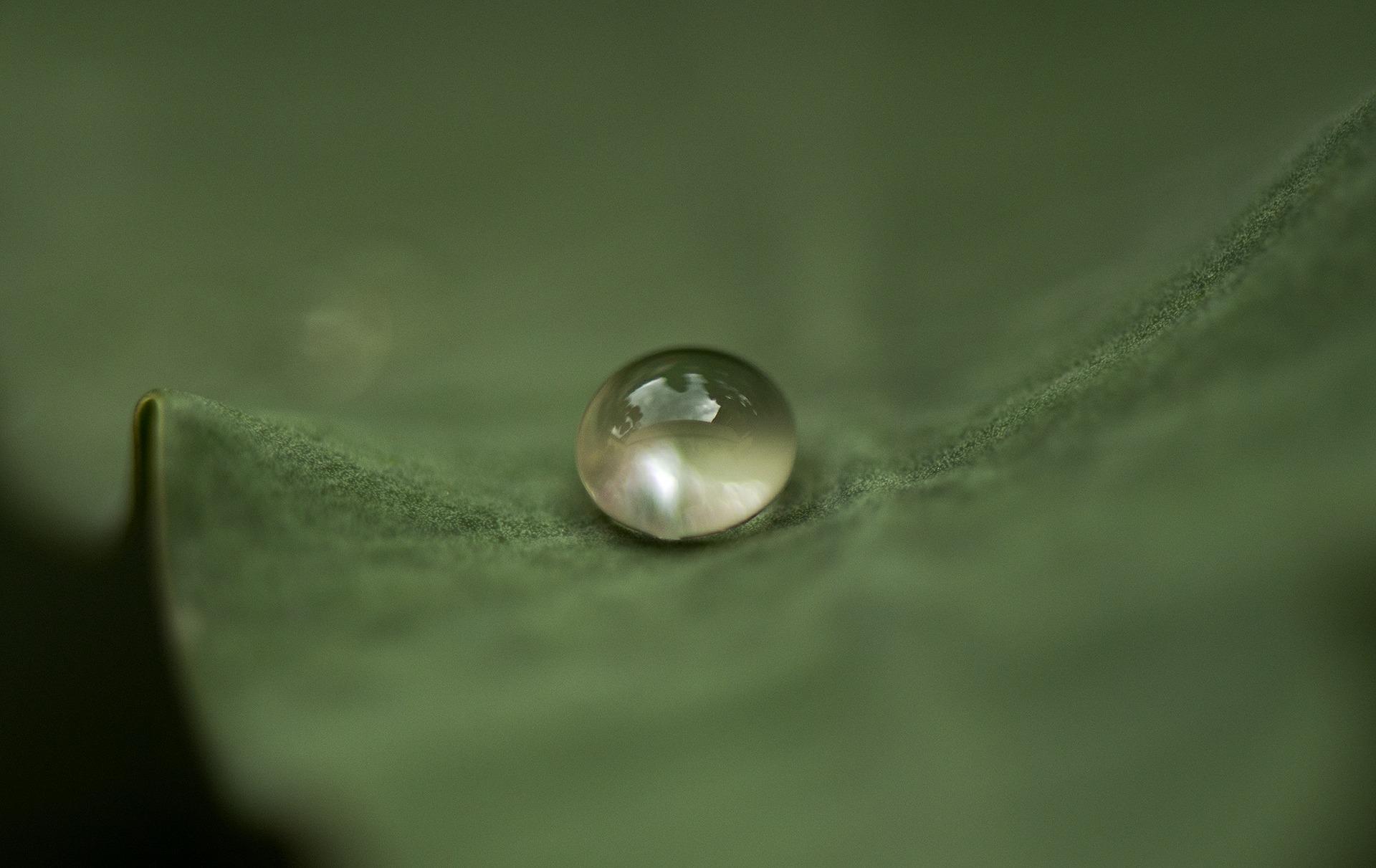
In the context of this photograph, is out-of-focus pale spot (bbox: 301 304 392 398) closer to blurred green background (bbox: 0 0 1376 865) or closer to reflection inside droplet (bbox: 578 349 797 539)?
blurred green background (bbox: 0 0 1376 865)

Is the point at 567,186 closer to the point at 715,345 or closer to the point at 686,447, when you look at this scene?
the point at 715,345

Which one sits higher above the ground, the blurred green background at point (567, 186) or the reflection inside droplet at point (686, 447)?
the blurred green background at point (567, 186)

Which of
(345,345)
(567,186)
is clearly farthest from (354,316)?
(567,186)

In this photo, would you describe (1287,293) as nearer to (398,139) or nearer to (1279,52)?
(1279,52)

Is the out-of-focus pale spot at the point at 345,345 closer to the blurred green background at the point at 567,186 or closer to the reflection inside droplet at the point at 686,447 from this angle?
the blurred green background at the point at 567,186

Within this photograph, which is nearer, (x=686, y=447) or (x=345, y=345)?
(x=686, y=447)

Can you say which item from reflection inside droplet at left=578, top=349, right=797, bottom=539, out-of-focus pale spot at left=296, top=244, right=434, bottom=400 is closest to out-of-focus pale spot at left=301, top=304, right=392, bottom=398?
out-of-focus pale spot at left=296, top=244, right=434, bottom=400

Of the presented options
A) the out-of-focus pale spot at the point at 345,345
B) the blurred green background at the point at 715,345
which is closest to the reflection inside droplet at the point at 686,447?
the blurred green background at the point at 715,345

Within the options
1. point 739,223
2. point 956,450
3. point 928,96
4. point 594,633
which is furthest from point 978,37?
point 594,633
